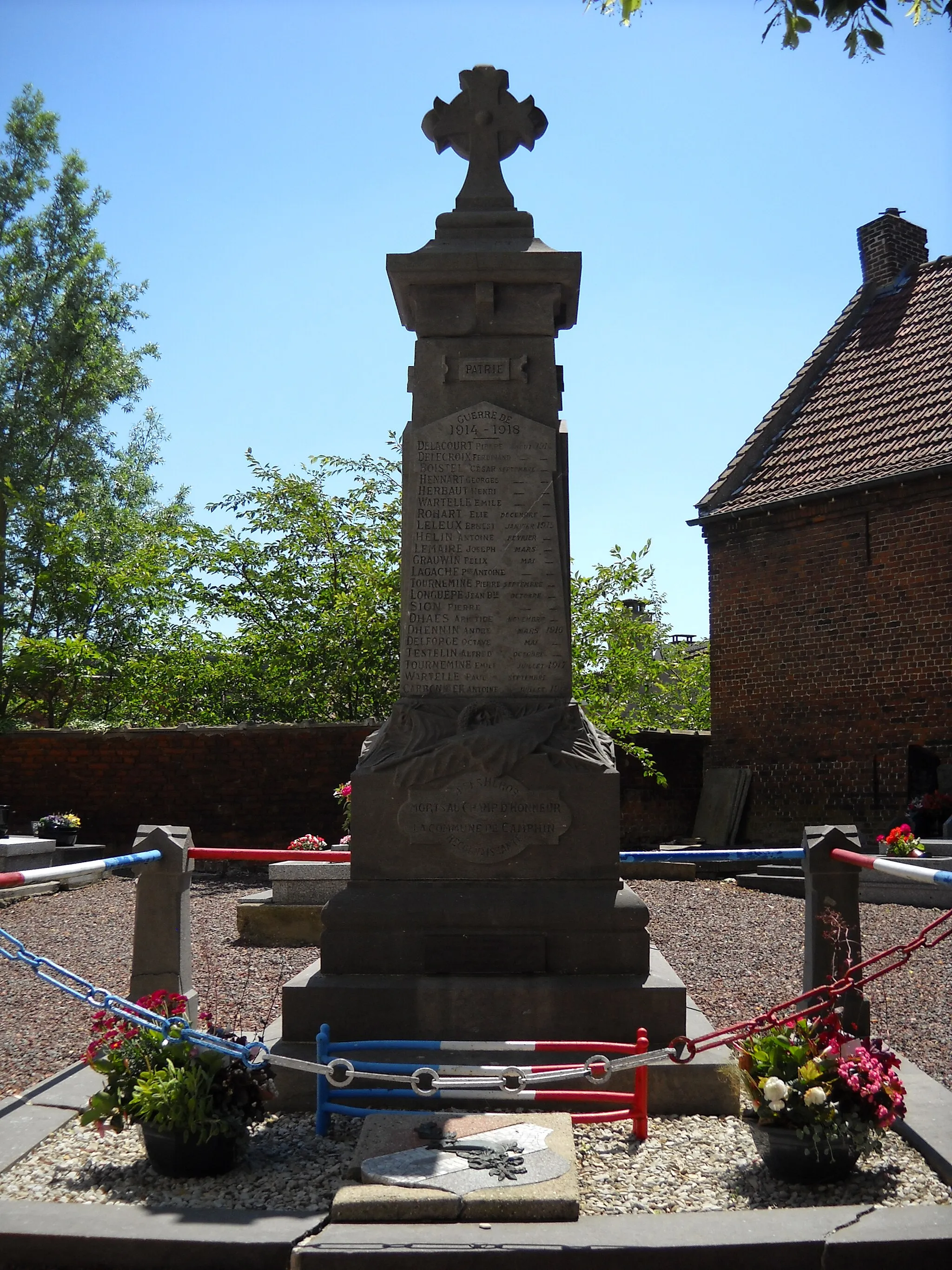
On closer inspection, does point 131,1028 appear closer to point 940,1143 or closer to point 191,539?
point 940,1143

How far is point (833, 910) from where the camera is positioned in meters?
4.39

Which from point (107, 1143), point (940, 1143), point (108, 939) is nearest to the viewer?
point (940, 1143)

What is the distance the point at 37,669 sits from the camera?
2012 cm

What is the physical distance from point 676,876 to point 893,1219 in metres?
10.4

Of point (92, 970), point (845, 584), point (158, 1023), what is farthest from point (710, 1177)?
point (845, 584)

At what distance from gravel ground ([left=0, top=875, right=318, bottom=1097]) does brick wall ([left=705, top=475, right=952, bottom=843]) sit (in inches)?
316

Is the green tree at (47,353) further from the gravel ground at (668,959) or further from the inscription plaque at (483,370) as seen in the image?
the inscription plaque at (483,370)

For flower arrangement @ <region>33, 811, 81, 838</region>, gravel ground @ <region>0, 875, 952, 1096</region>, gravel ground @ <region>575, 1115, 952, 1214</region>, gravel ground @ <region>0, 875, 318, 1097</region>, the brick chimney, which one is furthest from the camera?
the brick chimney

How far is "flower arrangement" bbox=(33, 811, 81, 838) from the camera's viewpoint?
1427cm

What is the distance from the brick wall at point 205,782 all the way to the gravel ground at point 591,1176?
10682 millimetres

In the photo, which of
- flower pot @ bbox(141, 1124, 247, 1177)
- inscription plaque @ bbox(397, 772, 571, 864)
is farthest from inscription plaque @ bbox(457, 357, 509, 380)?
flower pot @ bbox(141, 1124, 247, 1177)

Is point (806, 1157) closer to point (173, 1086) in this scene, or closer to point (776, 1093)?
point (776, 1093)

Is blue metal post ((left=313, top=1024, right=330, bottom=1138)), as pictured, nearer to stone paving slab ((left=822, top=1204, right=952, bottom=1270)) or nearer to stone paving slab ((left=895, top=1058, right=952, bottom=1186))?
stone paving slab ((left=822, top=1204, right=952, bottom=1270))

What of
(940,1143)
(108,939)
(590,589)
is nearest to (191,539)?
(590,589)
